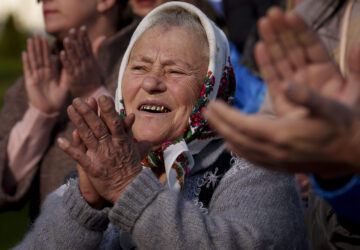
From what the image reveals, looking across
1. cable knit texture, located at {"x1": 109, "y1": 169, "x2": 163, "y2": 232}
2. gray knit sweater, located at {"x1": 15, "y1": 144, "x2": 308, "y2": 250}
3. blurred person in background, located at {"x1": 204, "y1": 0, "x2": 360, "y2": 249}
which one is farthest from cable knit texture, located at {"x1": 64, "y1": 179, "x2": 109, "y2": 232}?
blurred person in background, located at {"x1": 204, "y1": 0, "x2": 360, "y2": 249}

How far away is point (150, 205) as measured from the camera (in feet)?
6.89

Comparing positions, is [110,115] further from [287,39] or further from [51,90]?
[51,90]

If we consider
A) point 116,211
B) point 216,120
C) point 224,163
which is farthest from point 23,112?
point 216,120

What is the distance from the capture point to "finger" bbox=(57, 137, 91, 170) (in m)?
2.07

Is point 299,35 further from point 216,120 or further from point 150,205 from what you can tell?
point 150,205

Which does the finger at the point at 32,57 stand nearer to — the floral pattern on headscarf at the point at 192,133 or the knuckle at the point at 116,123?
the floral pattern on headscarf at the point at 192,133

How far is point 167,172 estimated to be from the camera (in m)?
2.57

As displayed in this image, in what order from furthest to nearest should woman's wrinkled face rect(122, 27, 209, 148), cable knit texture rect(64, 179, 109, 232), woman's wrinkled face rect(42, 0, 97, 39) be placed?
1. woman's wrinkled face rect(42, 0, 97, 39)
2. woman's wrinkled face rect(122, 27, 209, 148)
3. cable knit texture rect(64, 179, 109, 232)

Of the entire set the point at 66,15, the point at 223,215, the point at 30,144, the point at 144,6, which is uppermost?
the point at 223,215

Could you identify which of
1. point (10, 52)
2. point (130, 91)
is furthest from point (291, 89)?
point (10, 52)

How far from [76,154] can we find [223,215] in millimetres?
667

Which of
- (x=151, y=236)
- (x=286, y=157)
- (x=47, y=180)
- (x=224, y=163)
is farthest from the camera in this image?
(x=47, y=180)

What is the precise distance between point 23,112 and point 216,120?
118 inches

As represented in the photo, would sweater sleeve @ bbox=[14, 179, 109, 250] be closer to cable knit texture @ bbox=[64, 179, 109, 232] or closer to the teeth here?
cable knit texture @ bbox=[64, 179, 109, 232]
